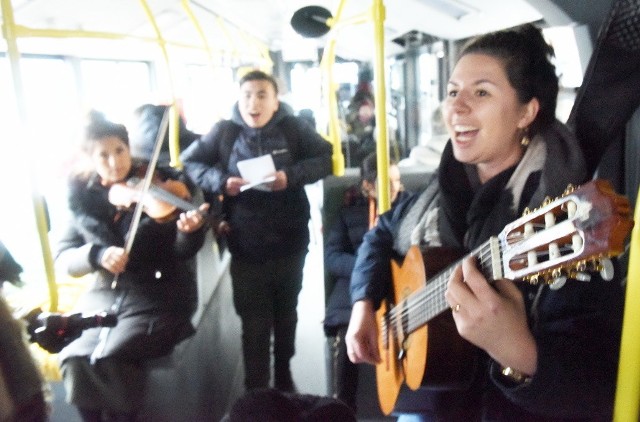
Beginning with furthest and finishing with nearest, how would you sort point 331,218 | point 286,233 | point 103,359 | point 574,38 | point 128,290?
1. point 331,218
2. point 286,233
3. point 128,290
4. point 103,359
5. point 574,38

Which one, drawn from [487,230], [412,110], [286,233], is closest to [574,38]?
[487,230]

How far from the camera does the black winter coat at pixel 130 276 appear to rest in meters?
1.91

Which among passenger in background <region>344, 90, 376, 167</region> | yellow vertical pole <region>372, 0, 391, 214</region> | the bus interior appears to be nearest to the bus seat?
the bus interior

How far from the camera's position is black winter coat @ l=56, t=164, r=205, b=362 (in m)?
1.91

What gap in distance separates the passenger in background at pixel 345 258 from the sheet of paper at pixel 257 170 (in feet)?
1.34

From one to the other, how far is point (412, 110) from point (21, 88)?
19.4 feet

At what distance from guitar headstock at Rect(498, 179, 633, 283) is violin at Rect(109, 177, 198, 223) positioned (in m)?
1.45

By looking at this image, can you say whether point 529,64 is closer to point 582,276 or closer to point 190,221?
point 582,276

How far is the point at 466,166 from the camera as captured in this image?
122 centimetres

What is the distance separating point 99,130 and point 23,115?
0.64 metres

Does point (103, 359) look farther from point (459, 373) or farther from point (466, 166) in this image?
point (466, 166)

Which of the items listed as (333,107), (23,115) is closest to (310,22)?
(333,107)

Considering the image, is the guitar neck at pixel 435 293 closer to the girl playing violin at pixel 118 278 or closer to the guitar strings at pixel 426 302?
the guitar strings at pixel 426 302

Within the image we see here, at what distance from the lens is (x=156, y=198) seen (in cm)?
208
